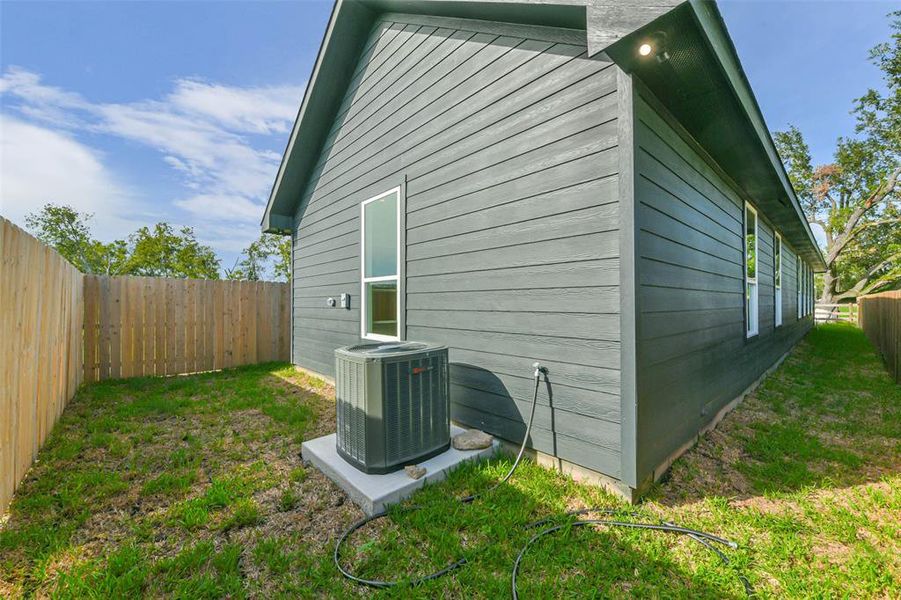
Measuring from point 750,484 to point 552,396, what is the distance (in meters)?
1.50

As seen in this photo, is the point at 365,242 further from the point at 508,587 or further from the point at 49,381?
the point at 508,587

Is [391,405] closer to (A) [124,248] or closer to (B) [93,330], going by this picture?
(B) [93,330]

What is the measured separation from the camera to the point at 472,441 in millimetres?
2824

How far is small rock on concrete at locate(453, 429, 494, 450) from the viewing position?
9.16ft

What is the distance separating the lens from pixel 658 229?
8.15ft

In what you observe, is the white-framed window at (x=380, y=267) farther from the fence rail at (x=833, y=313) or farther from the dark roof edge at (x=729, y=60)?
the fence rail at (x=833, y=313)

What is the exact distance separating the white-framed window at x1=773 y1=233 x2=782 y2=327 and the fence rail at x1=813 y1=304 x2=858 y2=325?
1822cm

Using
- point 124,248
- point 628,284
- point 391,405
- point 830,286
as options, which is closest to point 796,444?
point 628,284

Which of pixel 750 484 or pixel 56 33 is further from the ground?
pixel 56 33

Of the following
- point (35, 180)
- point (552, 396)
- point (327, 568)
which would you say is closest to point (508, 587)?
point (327, 568)

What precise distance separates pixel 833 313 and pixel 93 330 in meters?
30.8

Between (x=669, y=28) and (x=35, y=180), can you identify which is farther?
(x=35, y=180)

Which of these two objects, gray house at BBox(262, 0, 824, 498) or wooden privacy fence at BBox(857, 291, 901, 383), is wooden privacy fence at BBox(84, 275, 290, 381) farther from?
wooden privacy fence at BBox(857, 291, 901, 383)

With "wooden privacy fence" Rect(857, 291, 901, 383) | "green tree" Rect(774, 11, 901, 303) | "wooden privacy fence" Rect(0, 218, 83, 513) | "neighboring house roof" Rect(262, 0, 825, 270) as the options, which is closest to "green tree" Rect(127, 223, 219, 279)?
"neighboring house roof" Rect(262, 0, 825, 270)
